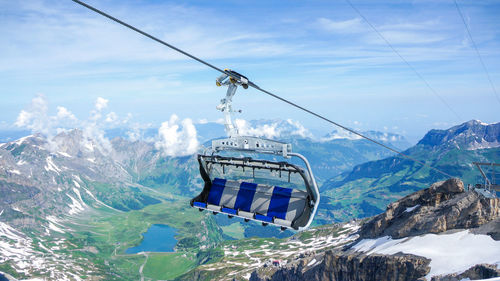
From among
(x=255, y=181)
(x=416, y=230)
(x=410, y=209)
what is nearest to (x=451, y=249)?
(x=416, y=230)

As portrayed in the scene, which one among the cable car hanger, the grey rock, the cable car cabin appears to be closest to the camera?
the cable car hanger

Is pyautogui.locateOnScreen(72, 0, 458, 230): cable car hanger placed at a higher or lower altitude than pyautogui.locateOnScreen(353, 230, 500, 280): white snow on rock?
higher

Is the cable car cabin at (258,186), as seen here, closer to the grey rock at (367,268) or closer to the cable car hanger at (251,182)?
the cable car hanger at (251,182)

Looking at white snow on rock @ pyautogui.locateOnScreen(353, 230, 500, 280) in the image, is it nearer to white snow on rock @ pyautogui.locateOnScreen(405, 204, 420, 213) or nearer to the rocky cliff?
the rocky cliff

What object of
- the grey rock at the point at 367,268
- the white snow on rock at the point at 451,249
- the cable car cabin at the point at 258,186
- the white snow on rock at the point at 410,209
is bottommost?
the grey rock at the point at 367,268

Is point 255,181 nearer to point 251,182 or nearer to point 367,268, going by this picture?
point 251,182

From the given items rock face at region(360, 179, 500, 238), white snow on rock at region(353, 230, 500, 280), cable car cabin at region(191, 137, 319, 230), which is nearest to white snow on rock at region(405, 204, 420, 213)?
rock face at region(360, 179, 500, 238)

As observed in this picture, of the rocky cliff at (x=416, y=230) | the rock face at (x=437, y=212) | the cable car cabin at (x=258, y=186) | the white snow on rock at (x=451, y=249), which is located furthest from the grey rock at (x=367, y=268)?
the cable car cabin at (x=258, y=186)
